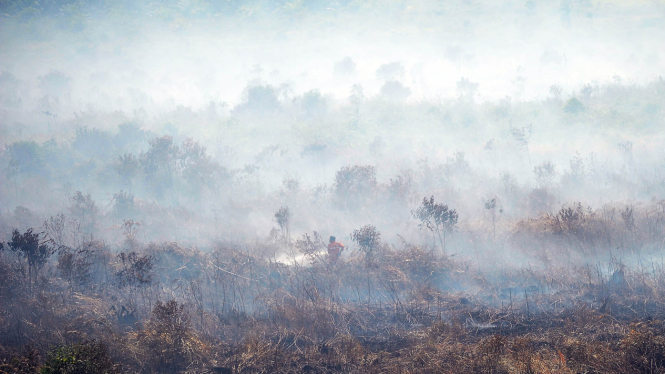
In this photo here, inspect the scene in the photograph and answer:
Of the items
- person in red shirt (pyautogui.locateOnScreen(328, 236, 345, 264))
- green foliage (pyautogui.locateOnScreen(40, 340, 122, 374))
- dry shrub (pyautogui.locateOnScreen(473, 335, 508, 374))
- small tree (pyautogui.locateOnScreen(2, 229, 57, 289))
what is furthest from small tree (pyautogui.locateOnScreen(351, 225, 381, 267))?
small tree (pyautogui.locateOnScreen(2, 229, 57, 289))

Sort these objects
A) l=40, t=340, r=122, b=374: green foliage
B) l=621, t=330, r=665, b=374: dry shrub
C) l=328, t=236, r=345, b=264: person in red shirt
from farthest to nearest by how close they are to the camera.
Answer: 1. l=328, t=236, r=345, b=264: person in red shirt
2. l=621, t=330, r=665, b=374: dry shrub
3. l=40, t=340, r=122, b=374: green foliage

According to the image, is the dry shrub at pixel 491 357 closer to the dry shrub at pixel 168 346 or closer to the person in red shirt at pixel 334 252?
the dry shrub at pixel 168 346

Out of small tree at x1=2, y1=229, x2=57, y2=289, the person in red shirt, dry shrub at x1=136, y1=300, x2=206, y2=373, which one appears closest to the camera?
dry shrub at x1=136, y1=300, x2=206, y2=373

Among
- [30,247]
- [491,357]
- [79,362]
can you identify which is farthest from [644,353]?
[30,247]

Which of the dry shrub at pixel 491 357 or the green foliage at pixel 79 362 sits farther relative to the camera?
the dry shrub at pixel 491 357

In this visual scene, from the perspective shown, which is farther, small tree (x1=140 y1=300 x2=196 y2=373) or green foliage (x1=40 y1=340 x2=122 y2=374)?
small tree (x1=140 y1=300 x2=196 y2=373)

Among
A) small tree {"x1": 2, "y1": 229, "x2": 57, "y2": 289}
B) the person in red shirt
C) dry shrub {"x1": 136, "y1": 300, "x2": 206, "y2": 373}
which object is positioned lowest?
dry shrub {"x1": 136, "y1": 300, "x2": 206, "y2": 373}

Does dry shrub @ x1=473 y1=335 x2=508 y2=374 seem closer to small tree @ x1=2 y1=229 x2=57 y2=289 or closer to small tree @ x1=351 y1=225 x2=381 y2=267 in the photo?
small tree @ x1=351 y1=225 x2=381 y2=267

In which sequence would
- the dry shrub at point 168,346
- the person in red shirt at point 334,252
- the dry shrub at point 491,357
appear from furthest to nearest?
the person in red shirt at point 334,252 → the dry shrub at point 168,346 → the dry shrub at point 491,357

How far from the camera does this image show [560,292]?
11086 mm

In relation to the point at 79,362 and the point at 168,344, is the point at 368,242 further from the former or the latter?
the point at 79,362

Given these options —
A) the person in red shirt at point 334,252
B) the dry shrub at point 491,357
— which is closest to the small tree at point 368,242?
the person in red shirt at point 334,252

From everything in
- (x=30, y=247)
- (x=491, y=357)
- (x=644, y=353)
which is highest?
(x=30, y=247)

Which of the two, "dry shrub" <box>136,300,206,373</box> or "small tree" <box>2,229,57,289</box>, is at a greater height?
"small tree" <box>2,229,57,289</box>
